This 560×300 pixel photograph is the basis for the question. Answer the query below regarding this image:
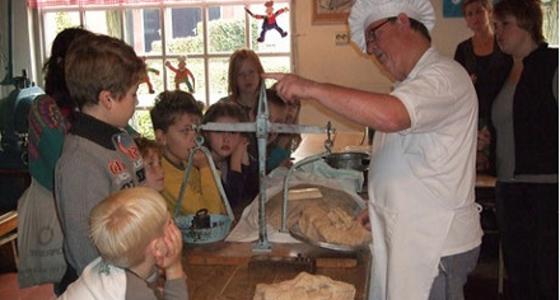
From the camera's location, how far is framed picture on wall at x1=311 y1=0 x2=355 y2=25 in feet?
14.6

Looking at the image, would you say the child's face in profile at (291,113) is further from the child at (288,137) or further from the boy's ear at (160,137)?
the boy's ear at (160,137)

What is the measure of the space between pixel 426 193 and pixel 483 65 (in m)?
1.90

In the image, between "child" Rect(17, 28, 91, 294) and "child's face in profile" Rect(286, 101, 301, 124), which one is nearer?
"child" Rect(17, 28, 91, 294)

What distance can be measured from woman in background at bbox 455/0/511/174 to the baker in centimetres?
136

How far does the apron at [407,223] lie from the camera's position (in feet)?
4.72

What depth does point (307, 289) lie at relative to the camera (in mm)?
1245

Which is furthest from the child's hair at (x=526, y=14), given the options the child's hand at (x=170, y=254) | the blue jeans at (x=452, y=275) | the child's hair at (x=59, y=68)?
the child's hand at (x=170, y=254)

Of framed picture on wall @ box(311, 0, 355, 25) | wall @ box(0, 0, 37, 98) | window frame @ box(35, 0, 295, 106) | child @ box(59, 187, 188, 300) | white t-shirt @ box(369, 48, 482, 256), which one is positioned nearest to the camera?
child @ box(59, 187, 188, 300)

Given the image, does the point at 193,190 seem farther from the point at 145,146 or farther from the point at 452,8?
the point at 452,8

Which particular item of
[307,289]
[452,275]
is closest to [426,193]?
[452,275]

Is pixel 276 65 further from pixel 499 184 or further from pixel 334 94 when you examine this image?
pixel 334 94

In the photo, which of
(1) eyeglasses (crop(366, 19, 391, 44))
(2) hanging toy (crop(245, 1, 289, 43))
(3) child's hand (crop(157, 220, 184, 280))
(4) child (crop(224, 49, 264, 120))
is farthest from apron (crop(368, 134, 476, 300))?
(2) hanging toy (crop(245, 1, 289, 43))

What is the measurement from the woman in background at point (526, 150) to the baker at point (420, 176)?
1.01 m

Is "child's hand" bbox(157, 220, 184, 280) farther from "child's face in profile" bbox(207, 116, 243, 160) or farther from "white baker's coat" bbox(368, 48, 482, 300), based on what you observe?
"child's face in profile" bbox(207, 116, 243, 160)
